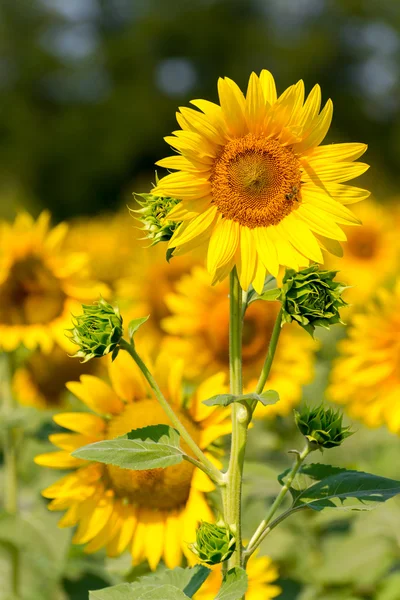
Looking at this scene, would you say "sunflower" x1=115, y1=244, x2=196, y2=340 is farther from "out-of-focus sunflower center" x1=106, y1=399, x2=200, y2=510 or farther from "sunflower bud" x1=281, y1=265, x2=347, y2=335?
"sunflower bud" x1=281, y1=265, x2=347, y2=335

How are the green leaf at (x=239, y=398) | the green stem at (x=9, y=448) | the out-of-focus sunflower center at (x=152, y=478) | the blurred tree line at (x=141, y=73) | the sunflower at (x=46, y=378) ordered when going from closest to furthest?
the green leaf at (x=239, y=398), the out-of-focus sunflower center at (x=152, y=478), the green stem at (x=9, y=448), the sunflower at (x=46, y=378), the blurred tree line at (x=141, y=73)

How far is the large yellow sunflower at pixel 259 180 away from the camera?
1.20 meters

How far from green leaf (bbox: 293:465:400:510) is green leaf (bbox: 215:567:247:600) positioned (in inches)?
5.4

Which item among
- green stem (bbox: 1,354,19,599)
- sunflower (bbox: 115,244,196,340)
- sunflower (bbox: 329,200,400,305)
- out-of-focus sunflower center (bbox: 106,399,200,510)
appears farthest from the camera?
sunflower (bbox: 329,200,400,305)

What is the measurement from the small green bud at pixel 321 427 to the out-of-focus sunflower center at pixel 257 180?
27 cm

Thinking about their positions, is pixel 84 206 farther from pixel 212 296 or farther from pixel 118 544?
pixel 118 544

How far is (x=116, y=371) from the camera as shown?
1690 mm

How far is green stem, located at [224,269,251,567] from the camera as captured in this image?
1222 millimetres

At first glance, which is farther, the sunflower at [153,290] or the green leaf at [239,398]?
the sunflower at [153,290]

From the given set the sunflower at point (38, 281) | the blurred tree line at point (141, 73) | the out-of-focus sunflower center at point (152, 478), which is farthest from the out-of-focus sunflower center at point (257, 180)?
the blurred tree line at point (141, 73)

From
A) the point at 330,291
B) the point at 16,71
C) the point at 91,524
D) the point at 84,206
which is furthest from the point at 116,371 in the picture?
the point at 16,71

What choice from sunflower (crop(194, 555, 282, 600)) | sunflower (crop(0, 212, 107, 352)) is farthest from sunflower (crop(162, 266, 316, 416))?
sunflower (crop(194, 555, 282, 600))

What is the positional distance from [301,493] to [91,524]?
50 cm

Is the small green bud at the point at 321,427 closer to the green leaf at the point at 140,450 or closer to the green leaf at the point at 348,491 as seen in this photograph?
the green leaf at the point at 348,491
